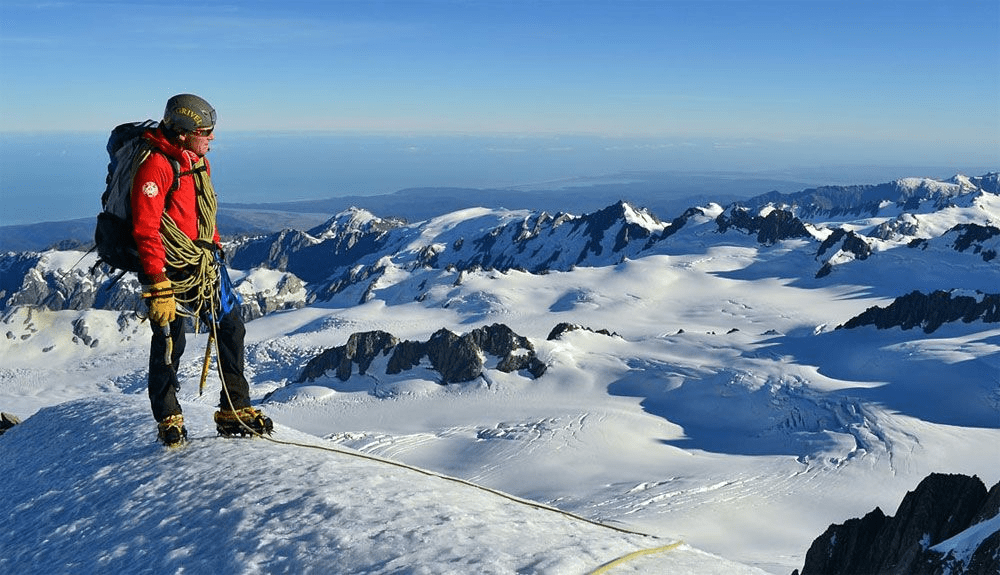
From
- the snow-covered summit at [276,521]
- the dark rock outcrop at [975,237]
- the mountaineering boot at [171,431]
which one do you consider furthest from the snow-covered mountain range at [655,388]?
the dark rock outcrop at [975,237]

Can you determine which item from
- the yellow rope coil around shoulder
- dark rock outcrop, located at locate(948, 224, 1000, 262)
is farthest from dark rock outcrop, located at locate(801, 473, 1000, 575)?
dark rock outcrop, located at locate(948, 224, 1000, 262)

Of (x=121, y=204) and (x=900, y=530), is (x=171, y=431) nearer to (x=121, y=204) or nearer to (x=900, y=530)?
(x=121, y=204)

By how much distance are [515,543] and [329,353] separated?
10270 centimetres

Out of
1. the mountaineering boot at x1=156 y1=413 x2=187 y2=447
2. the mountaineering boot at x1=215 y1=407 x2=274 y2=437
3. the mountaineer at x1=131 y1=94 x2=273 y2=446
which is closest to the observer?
the mountaineer at x1=131 y1=94 x2=273 y2=446

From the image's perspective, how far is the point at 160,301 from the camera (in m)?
7.94

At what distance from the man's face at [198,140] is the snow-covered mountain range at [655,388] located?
3.55 meters

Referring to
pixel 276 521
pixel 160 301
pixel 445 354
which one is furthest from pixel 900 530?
pixel 445 354

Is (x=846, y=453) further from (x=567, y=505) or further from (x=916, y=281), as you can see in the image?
(x=916, y=281)

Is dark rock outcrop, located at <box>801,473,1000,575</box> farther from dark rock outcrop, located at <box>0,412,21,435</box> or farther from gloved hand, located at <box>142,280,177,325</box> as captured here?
dark rock outcrop, located at <box>0,412,21,435</box>

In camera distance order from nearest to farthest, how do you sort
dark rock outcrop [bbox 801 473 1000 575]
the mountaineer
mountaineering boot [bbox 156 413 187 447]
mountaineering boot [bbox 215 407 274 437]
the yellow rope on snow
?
the yellow rope on snow → the mountaineer → mountaineering boot [bbox 156 413 187 447] → mountaineering boot [bbox 215 407 274 437] → dark rock outcrop [bbox 801 473 1000 575]

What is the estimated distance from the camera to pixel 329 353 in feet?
343

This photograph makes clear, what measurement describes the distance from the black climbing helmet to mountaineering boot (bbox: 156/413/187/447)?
11.1 feet

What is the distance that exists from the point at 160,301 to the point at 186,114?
218 cm

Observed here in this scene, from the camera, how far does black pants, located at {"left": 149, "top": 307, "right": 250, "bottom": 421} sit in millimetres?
8430
